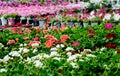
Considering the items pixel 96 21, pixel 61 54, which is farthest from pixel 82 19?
pixel 61 54

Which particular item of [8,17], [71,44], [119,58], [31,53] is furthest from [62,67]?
[8,17]

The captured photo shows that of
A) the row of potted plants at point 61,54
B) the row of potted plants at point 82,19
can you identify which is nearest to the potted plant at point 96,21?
the row of potted plants at point 82,19

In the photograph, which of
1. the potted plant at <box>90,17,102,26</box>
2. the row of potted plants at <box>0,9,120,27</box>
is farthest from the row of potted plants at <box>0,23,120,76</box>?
the potted plant at <box>90,17,102,26</box>

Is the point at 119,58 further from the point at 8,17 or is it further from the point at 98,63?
the point at 8,17

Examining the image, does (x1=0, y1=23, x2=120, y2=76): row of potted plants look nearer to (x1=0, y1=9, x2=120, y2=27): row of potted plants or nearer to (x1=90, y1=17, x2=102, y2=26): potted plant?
(x1=0, y1=9, x2=120, y2=27): row of potted plants

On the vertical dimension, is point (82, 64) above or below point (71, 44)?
above

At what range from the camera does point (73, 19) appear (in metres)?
10.8

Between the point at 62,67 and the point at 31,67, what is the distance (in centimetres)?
41

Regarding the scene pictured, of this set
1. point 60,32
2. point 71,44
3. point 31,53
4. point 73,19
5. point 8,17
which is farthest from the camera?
point 8,17

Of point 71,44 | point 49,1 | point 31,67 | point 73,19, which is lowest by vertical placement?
point 49,1

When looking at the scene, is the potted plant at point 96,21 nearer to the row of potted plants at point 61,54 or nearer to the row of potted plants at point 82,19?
the row of potted plants at point 82,19

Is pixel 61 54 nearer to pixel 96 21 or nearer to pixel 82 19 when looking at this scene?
pixel 96 21

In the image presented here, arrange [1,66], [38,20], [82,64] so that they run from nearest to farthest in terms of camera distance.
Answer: [82,64] → [1,66] → [38,20]

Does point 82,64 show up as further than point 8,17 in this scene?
No
